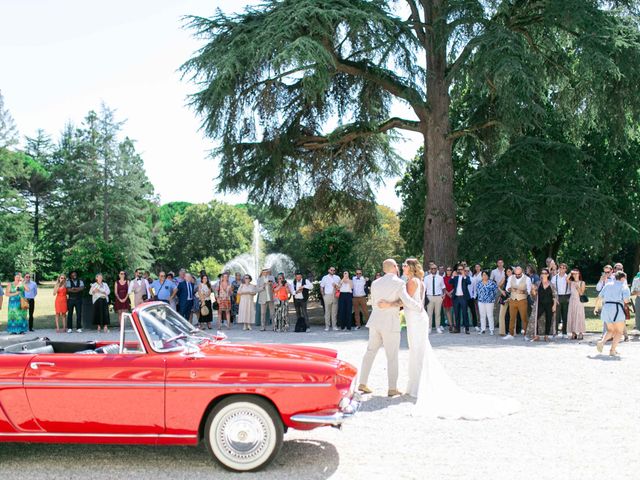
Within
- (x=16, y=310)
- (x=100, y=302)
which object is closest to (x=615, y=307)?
(x=100, y=302)

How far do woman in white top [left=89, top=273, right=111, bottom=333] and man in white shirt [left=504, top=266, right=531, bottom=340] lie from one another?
431 inches

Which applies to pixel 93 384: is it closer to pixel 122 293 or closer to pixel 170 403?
pixel 170 403

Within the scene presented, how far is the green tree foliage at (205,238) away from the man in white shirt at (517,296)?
5481cm

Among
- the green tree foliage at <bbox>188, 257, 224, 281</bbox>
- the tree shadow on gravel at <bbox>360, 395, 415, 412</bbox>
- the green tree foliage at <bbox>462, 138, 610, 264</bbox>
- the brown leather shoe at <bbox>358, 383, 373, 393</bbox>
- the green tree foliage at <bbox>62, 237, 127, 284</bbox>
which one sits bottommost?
the tree shadow on gravel at <bbox>360, 395, 415, 412</bbox>

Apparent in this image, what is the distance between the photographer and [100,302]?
18844 mm

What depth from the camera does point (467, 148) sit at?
29344 mm

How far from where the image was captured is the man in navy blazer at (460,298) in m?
17.6

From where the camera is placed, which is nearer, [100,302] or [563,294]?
[563,294]

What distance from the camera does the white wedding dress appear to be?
26.1ft

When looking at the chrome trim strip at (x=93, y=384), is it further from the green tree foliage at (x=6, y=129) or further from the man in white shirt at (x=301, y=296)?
the green tree foliage at (x=6, y=129)

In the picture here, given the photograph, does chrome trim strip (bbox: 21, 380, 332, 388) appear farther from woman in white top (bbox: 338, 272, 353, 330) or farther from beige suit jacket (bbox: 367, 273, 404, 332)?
woman in white top (bbox: 338, 272, 353, 330)

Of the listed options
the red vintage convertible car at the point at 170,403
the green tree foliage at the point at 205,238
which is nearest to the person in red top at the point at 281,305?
the red vintage convertible car at the point at 170,403

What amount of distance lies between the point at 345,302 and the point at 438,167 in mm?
7684

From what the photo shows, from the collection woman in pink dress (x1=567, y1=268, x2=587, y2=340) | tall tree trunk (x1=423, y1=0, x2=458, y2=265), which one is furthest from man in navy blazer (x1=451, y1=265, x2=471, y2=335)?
tall tree trunk (x1=423, y1=0, x2=458, y2=265)
